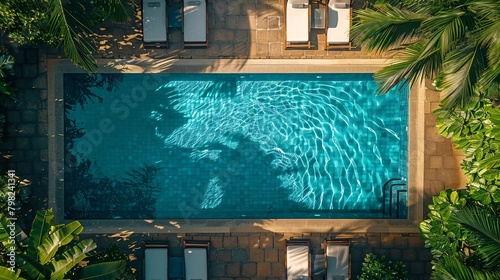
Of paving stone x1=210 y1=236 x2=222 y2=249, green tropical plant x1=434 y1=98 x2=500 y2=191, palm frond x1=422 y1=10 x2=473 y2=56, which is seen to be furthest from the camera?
paving stone x1=210 y1=236 x2=222 y2=249

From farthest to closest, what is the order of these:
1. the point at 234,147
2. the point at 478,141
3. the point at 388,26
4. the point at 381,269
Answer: the point at 234,147
the point at 381,269
the point at 478,141
the point at 388,26

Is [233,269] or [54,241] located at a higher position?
[54,241]

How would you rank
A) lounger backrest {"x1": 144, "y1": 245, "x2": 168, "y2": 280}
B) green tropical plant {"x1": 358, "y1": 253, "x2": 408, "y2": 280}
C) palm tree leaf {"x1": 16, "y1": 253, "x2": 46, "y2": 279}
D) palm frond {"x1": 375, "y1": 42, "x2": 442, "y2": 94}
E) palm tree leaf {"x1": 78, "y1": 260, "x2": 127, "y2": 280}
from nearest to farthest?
palm frond {"x1": 375, "y1": 42, "x2": 442, "y2": 94} → palm tree leaf {"x1": 16, "y1": 253, "x2": 46, "y2": 279} → palm tree leaf {"x1": 78, "y1": 260, "x2": 127, "y2": 280} → green tropical plant {"x1": 358, "y1": 253, "x2": 408, "y2": 280} → lounger backrest {"x1": 144, "y1": 245, "x2": 168, "y2": 280}

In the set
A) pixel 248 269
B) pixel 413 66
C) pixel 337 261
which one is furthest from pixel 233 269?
pixel 413 66

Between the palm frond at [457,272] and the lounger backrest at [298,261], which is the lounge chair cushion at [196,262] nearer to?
the lounger backrest at [298,261]

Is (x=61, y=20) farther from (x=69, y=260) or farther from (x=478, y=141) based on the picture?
(x=478, y=141)

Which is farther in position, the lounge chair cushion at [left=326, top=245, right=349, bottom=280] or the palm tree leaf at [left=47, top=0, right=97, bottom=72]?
the lounge chair cushion at [left=326, top=245, right=349, bottom=280]

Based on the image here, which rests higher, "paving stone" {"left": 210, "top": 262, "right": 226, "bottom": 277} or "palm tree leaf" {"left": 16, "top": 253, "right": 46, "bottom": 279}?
"palm tree leaf" {"left": 16, "top": 253, "right": 46, "bottom": 279}

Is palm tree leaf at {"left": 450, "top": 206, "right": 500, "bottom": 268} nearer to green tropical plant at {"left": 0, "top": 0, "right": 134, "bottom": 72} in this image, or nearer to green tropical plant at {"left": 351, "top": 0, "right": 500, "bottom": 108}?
green tropical plant at {"left": 351, "top": 0, "right": 500, "bottom": 108}

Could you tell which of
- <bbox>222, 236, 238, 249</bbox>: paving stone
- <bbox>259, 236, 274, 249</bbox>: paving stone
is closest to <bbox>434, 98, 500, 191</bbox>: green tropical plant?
<bbox>259, 236, 274, 249</bbox>: paving stone
